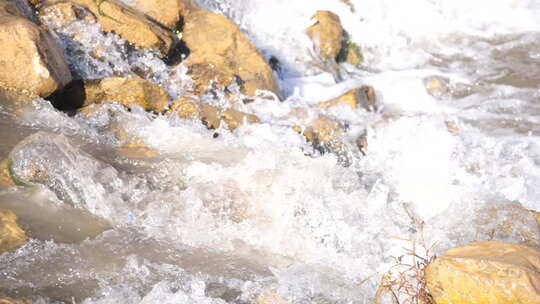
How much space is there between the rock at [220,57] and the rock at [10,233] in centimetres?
274

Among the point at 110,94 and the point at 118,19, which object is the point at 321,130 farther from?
the point at 118,19

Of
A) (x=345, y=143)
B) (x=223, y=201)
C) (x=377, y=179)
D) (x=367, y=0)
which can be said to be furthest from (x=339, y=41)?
(x=223, y=201)

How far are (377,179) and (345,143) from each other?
596mm

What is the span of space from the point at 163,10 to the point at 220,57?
2.68ft

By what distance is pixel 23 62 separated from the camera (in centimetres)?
366

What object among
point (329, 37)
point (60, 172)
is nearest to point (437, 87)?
point (329, 37)

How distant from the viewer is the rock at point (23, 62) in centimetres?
365

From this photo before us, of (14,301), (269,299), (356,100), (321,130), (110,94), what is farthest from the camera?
(356,100)

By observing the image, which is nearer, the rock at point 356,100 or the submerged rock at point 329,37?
the rock at point 356,100

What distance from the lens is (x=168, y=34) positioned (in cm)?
528

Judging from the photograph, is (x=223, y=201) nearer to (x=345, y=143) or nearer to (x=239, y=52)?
(x=345, y=143)

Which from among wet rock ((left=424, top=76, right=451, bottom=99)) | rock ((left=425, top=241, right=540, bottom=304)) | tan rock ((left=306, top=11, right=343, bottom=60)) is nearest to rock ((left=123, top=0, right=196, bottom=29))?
tan rock ((left=306, top=11, right=343, bottom=60))

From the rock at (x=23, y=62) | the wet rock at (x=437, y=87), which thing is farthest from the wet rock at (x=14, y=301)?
the wet rock at (x=437, y=87)

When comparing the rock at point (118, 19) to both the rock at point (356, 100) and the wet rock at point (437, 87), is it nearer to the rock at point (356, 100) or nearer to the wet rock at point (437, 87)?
the rock at point (356, 100)
